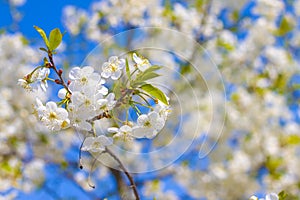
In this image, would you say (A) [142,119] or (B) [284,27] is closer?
(A) [142,119]

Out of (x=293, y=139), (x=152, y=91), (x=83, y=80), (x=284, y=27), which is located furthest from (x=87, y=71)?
(x=293, y=139)

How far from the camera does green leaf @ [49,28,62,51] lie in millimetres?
855

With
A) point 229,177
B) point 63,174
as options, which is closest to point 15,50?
point 63,174

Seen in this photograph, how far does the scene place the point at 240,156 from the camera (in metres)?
4.67

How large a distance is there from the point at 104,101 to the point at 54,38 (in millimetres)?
160

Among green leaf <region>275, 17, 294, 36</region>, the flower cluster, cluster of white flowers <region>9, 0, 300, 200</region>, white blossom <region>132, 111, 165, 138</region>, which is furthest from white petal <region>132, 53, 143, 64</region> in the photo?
green leaf <region>275, 17, 294, 36</region>

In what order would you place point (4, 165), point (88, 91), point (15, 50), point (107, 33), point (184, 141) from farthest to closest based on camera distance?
point (107, 33)
point (15, 50)
point (4, 165)
point (184, 141)
point (88, 91)

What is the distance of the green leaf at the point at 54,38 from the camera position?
0.86 m

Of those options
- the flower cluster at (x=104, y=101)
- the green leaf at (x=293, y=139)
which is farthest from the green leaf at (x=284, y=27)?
the flower cluster at (x=104, y=101)

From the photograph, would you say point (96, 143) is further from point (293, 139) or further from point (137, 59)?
point (293, 139)

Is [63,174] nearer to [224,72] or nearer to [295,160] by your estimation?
[224,72]

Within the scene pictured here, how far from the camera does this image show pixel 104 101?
828 mm

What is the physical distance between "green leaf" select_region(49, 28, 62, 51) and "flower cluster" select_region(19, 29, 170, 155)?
1 centimetres

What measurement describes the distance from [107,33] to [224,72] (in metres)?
1.25
